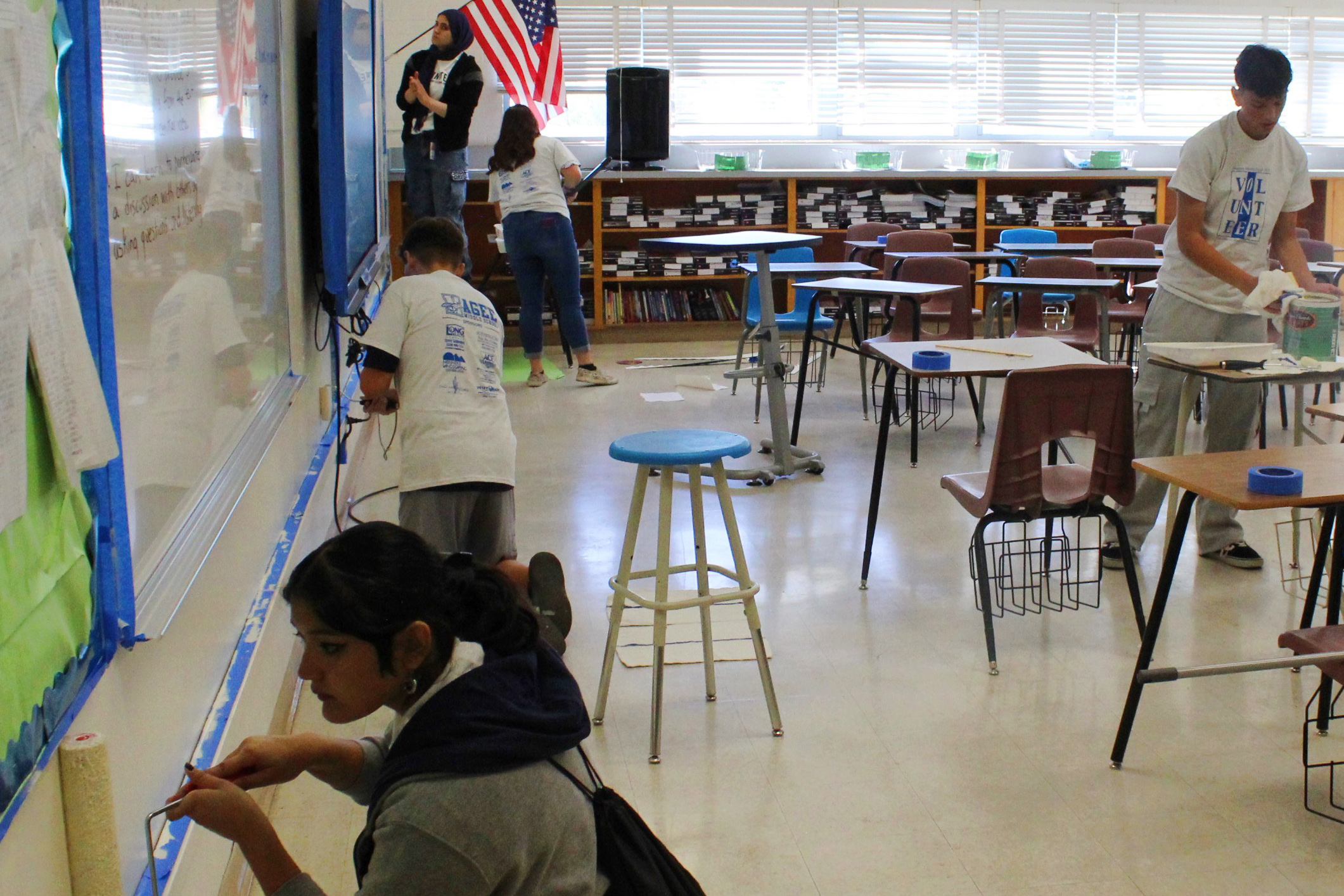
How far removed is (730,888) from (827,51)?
876 centimetres

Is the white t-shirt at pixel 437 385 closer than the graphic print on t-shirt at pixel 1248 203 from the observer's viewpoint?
Yes

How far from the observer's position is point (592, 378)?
23.9 feet

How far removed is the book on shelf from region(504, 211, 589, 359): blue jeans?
1917 millimetres

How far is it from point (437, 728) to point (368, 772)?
→ 1.03 feet

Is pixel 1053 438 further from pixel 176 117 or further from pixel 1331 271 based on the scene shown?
pixel 1331 271

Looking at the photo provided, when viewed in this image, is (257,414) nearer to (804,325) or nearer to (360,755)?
(360,755)

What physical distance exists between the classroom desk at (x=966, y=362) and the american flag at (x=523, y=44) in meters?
4.50

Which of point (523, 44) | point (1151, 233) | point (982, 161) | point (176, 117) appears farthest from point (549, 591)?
point (982, 161)

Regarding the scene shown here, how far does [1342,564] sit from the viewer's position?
297 cm

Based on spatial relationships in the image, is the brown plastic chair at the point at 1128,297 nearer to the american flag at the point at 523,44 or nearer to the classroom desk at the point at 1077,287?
the classroom desk at the point at 1077,287

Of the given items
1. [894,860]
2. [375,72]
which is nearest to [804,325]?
[375,72]

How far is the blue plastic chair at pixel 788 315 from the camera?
629 cm

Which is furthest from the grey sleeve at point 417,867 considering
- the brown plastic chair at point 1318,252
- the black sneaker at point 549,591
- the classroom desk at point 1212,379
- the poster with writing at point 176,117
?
the brown plastic chair at point 1318,252

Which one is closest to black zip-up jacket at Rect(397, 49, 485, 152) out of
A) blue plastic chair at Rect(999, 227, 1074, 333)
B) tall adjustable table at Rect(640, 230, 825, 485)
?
tall adjustable table at Rect(640, 230, 825, 485)
